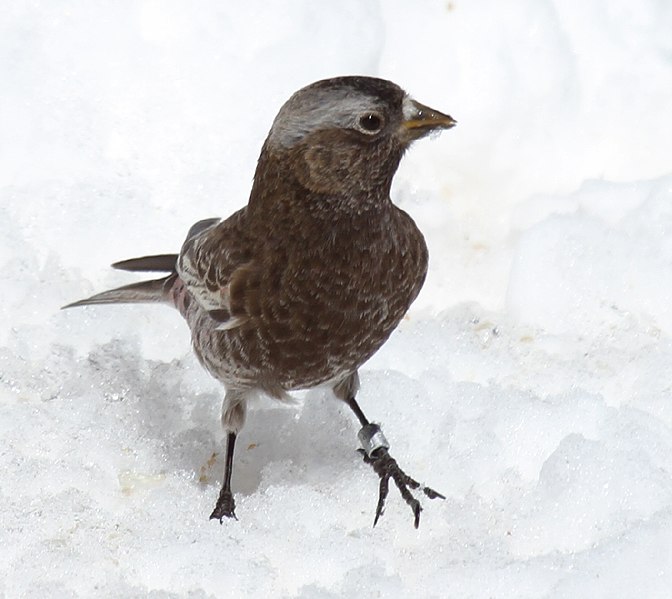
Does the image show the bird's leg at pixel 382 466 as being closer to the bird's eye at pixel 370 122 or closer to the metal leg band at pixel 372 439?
the metal leg band at pixel 372 439

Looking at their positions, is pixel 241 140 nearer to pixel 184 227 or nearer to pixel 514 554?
pixel 184 227

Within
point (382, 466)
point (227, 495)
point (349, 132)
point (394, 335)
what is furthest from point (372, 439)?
point (349, 132)

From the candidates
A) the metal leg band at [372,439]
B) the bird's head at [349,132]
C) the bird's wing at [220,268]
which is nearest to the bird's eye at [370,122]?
A: the bird's head at [349,132]

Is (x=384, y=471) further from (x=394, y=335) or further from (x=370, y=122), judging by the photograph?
(x=370, y=122)

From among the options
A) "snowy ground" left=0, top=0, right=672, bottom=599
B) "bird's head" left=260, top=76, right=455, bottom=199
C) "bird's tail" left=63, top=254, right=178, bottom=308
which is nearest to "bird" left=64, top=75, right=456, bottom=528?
"bird's head" left=260, top=76, right=455, bottom=199

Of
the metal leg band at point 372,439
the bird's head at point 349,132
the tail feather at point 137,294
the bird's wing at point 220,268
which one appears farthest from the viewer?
the tail feather at point 137,294

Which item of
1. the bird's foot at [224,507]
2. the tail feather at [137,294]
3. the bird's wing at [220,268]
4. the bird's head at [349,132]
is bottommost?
the bird's foot at [224,507]

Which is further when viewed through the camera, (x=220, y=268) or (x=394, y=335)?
(x=394, y=335)
